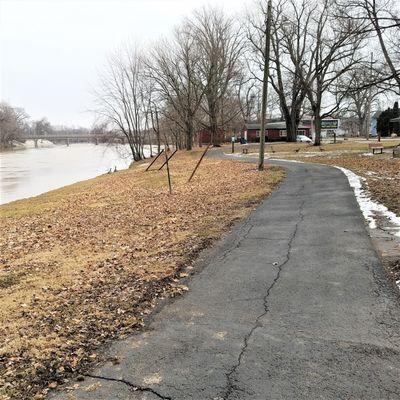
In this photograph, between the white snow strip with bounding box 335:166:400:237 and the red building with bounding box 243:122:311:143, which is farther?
the red building with bounding box 243:122:311:143

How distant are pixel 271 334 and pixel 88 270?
3.82 m

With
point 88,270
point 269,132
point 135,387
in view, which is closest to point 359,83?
point 88,270

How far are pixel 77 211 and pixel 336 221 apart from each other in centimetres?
895

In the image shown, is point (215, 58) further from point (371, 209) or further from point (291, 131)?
point (371, 209)

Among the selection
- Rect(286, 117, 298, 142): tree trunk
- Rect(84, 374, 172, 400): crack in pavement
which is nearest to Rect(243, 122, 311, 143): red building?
Rect(286, 117, 298, 142): tree trunk

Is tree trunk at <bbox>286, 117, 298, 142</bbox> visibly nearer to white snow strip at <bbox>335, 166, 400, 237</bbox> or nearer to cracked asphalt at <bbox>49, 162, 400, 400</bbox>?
white snow strip at <bbox>335, 166, 400, 237</bbox>

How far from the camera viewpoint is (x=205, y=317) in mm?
4762

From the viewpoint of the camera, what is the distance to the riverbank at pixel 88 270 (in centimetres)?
418

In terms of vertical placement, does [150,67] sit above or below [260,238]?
above

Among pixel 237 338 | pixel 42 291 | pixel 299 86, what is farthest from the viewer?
pixel 299 86

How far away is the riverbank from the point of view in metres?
4.18

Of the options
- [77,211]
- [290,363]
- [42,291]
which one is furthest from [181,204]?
[290,363]

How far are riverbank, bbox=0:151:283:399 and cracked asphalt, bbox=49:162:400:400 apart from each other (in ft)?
1.24

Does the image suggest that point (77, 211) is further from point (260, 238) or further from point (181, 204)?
point (260, 238)
